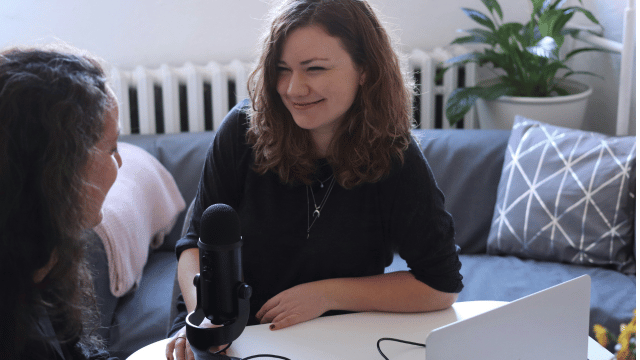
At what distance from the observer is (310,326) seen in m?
1.14

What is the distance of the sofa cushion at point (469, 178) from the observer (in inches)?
88.7

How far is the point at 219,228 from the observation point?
2.86ft

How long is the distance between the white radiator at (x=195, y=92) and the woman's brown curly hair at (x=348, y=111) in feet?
4.13

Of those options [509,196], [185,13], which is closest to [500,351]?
[509,196]

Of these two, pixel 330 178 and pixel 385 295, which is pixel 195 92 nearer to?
pixel 330 178

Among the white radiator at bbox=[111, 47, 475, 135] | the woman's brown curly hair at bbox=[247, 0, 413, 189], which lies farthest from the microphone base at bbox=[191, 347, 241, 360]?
the white radiator at bbox=[111, 47, 475, 135]

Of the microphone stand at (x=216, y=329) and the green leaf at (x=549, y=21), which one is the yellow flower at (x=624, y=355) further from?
the green leaf at (x=549, y=21)

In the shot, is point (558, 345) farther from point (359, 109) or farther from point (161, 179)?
point (161, 179)

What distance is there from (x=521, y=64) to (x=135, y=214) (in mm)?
1606

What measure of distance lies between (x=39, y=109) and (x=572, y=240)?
5.84 feet

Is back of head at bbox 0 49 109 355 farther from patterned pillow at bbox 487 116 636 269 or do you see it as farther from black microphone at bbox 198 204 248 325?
patterned pillow at bbox 487 116 636 269

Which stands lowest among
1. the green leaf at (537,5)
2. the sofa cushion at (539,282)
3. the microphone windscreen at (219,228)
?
the sofa cushion at (539,282)

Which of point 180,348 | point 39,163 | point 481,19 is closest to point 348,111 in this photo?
point 180,348

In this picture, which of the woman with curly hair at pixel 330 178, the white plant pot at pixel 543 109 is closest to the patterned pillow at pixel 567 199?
the white plant pot at pixel 543 109
